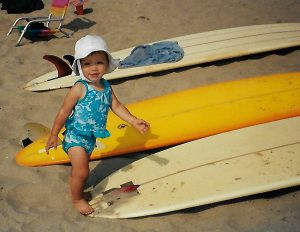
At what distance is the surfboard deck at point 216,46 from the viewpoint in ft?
16.1

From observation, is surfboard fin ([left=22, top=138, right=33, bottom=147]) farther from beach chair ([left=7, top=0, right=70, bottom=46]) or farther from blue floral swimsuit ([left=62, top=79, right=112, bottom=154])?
beach chair ([left=7, top=0, right=70, bottom=46])

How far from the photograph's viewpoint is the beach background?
2.87m

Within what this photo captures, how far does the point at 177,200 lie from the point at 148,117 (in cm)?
117

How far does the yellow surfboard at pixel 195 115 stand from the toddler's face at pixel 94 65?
3.86 feet

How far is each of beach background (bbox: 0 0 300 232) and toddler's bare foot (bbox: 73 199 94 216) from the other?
62 mm

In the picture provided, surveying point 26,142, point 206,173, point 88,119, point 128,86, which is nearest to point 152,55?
point 128,86

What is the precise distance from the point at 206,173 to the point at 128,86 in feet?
6.97

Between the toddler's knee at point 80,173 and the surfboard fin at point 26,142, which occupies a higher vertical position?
the toddler's knee at point 80,173

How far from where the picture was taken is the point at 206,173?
310cm

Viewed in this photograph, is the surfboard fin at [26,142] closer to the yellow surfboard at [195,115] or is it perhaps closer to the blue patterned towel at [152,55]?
the yellow surfboard at [195,115]

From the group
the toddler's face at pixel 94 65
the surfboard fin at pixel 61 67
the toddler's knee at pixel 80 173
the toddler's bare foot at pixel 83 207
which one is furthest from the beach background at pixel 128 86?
the toddler's face at pixel 94 65

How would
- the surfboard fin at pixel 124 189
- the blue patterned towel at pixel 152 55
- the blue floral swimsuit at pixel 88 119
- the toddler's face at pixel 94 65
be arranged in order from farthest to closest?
the blue patterned towel at pixel 152 55, the surfboard fin at pixel 124 189, the blue floral swimsuit at pixel 88 119, the toddler's face at pixel 94 65

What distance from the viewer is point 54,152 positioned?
11.6 ft

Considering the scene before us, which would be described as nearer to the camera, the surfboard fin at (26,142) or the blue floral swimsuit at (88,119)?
the blue floral swimsuit at (88,119)
